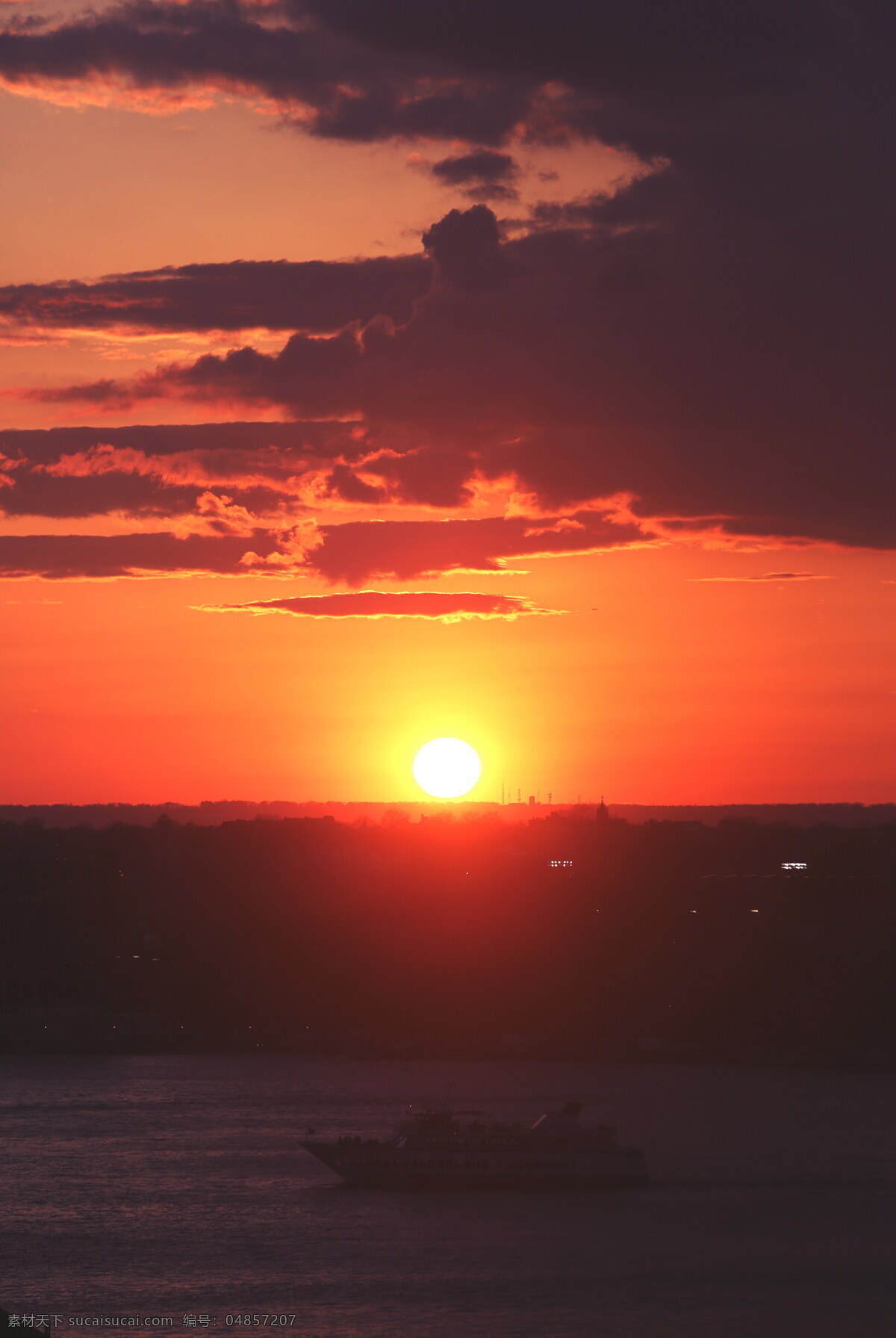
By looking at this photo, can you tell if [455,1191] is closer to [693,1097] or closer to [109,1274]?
[109,1274]

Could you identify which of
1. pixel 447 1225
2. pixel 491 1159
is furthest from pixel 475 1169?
pixel 447 1225

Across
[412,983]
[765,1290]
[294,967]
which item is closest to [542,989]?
[412,983]

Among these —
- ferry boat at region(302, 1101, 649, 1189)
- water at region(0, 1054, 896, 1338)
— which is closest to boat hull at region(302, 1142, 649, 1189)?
ferry boat at region(302, 1101, 649, 1189)

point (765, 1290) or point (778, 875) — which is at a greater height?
point (778, 875)

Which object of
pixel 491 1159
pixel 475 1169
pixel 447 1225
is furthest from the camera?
pixel 491 1159

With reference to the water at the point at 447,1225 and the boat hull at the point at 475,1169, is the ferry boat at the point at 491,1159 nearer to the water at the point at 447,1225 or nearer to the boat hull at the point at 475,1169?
the boat hull at the point at 475,1169

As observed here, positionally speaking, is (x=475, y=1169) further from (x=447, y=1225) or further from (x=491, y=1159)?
(x=447, y=1225)
